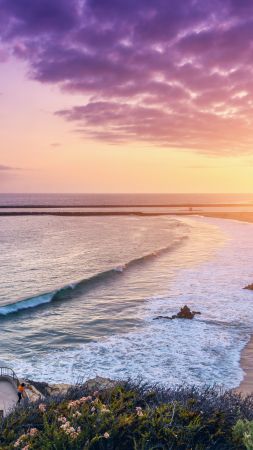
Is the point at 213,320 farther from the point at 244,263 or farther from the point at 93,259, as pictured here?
the point at 93,259

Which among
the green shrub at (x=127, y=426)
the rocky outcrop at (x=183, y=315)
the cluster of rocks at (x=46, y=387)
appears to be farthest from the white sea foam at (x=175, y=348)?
the green shrub at (x=127, y=426)

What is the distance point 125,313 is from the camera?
2888 centimetres

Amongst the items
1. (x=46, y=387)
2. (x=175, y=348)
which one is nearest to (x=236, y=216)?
(x=175, y=348)


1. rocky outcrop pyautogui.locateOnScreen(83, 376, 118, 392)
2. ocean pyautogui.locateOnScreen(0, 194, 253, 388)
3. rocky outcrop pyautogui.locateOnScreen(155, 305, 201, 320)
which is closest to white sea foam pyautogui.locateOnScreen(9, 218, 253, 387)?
ocean pyautogui.locateOnScreen(0, 194, 253, 388)

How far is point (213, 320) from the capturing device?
1079 inches

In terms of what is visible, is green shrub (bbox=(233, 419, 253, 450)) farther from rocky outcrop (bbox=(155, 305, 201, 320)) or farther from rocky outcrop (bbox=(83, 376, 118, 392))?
rocky outcrop (bbox=(155, 305, 201, 320))

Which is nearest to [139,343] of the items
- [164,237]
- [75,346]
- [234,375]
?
[75,346]

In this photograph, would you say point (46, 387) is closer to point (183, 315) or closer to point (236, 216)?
point (183, 315)

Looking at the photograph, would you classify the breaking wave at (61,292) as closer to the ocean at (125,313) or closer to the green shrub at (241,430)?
the ocean at (125,313)

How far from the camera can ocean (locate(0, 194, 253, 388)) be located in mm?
20188

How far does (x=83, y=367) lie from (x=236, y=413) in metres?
11.0

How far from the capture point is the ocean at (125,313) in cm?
2019

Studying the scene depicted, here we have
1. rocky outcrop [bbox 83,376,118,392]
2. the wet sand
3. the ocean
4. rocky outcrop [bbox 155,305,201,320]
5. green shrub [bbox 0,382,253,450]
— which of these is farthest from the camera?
the wet sand

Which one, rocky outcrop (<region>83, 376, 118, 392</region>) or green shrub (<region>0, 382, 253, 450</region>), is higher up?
green shrub (<region>0, 382, 253, 450</region>)
